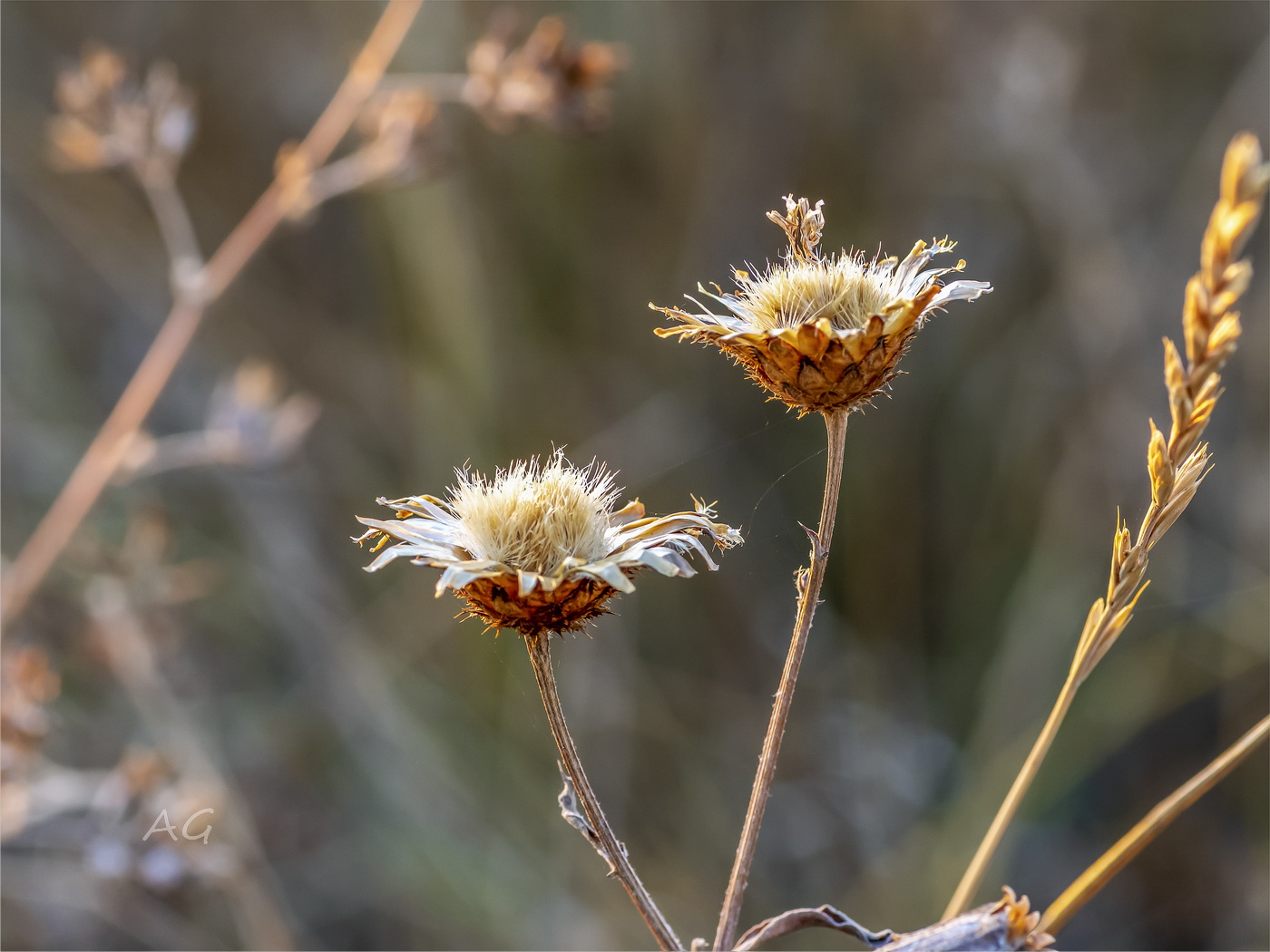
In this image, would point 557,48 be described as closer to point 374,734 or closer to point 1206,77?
point 374,734

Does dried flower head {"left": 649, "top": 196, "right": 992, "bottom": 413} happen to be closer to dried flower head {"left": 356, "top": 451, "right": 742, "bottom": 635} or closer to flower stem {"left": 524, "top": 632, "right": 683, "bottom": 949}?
dried flower head {"left": 356, "top": 451, "right": 742, "bottom": 635}

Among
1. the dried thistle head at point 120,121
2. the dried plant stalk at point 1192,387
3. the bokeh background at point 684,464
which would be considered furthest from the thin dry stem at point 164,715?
the dried plant stalk at point 1192,387

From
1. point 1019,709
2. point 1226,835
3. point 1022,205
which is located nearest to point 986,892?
point 1019,709

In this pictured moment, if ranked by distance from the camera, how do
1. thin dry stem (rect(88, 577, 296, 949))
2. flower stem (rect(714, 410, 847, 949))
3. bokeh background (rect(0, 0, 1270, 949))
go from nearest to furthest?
flower stem (rect(714, 410, 847, 949)) → thin dry stem (rect(88, 577, 296, 949)) → bokeh background (rect(0, 0, 1270, 949))

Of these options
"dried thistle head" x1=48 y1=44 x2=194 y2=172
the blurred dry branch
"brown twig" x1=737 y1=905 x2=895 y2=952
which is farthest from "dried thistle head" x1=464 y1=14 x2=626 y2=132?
"brown twig" x1=737 y1=905 x2=895 y2=952

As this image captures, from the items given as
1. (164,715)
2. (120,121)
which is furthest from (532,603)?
(164,715)

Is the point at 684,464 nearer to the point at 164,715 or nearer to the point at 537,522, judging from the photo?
the point at 164,715
